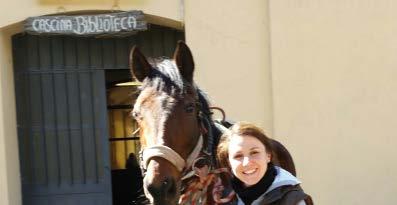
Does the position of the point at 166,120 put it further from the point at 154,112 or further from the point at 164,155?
the point at 164,155

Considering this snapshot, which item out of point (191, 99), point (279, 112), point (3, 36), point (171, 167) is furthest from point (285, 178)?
point (3, 36)

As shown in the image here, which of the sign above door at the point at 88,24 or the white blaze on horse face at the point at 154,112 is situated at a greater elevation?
the sign above door at the point at 88,24

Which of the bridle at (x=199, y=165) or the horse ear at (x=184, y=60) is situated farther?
the horse ear at (x=184, y=60)

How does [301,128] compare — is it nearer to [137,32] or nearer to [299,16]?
[299,16]

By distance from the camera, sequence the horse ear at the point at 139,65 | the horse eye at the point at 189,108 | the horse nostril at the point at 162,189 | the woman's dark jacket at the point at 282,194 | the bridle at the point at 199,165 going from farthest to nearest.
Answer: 1. the horse ear at the point at 139,65
2. the horse eye at the point at 189,108
3. the bridle at the point at 199,165
4. the horse nostril at the point at 162,189
5. the woman's dark jacket at the point at 282,194

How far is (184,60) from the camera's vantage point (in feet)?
11.4

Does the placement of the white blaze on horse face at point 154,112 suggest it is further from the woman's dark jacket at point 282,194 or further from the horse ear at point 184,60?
the woman's dark jacket at point 282,194

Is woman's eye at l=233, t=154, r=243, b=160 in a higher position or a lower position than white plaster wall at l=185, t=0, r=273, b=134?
lower

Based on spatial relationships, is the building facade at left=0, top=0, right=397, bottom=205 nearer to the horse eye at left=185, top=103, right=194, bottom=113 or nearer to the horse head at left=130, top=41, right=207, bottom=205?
the horse head at left=130, top=41, right=207, bottom=205

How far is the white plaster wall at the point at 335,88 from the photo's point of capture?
22.9 ft

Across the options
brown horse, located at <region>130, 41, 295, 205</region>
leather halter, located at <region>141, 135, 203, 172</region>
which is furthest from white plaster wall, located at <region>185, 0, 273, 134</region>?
leather halter, located at <region>141, 135, 203, 172</region>

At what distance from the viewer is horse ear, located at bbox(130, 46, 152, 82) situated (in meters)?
3.44

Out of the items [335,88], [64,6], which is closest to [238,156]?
[335,88]

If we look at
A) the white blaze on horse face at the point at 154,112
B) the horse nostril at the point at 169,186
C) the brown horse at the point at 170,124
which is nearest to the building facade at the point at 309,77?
the brown horse at the point at 170,124
